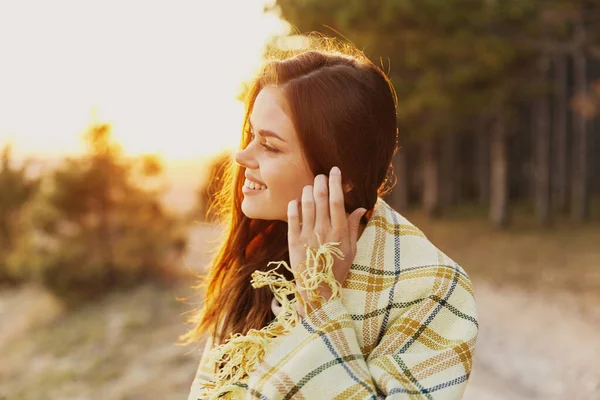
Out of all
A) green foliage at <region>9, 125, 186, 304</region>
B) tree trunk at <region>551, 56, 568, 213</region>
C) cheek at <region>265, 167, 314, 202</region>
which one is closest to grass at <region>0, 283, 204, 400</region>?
green foliage at <region>9, 125, 186, 304</region>

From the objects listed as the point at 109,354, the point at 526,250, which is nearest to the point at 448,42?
the point at 526,250

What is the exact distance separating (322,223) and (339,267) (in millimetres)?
104

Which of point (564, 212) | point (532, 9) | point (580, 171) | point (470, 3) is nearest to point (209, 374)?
point (470, 3)

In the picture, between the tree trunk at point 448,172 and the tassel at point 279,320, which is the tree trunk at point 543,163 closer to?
the tree trunk at point 448,172

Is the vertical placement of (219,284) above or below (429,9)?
below

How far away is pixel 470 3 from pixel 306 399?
29.4 feet

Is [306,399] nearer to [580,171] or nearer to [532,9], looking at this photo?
[532,9]

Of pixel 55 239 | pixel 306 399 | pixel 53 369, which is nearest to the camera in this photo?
pixel 306 399

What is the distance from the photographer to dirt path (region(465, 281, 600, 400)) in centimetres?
552

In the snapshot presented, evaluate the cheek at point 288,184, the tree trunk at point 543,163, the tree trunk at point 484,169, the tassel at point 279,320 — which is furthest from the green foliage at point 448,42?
the tassel at point 279,320

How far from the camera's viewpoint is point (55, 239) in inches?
566

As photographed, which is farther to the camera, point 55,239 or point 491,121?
point 491,121

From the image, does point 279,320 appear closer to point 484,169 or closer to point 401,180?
point 401,180

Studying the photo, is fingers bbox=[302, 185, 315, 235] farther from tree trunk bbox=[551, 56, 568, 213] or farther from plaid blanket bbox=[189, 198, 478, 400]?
tree trunk bbox=[551, 56, 568, 213]
